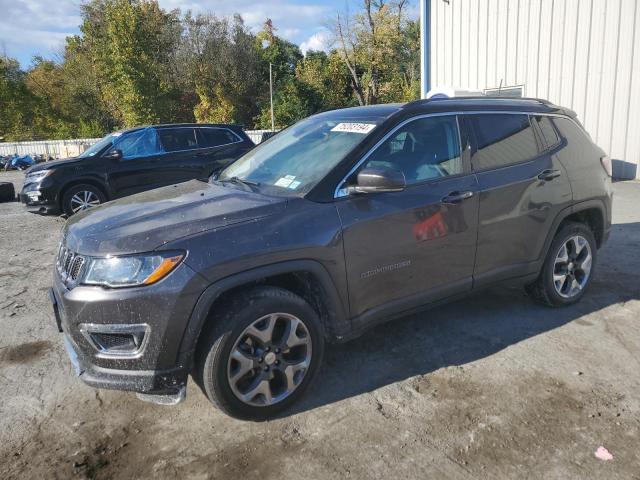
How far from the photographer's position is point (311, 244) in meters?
2.98

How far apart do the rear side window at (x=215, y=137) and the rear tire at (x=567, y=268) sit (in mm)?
6983

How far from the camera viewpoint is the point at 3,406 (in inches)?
129

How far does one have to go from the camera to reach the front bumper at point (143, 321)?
8.59 ft

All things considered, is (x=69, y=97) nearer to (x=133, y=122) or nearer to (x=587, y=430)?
(x=133, y=122)

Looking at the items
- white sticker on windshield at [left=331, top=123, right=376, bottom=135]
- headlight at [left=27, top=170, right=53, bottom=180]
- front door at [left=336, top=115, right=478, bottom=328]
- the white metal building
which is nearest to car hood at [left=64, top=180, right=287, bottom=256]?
front door at [left=336, top=115, right=478, bottom=328]

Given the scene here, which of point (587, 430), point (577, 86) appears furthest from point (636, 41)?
point (587, 430)

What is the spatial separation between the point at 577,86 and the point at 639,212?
4.62 m

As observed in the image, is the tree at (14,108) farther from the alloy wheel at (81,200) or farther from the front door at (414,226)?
the front door at (414,226)

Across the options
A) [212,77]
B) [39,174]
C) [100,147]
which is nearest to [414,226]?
[100,147]

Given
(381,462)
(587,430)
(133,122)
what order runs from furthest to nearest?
(133,122) → (587,430) → (381,462)

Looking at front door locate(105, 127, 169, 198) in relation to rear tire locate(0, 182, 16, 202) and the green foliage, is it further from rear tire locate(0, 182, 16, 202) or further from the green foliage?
the green foliage

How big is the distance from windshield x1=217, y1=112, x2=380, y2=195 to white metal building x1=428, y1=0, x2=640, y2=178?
8.45 meters

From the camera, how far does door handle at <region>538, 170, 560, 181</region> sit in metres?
4.10

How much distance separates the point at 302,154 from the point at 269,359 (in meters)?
1.49
